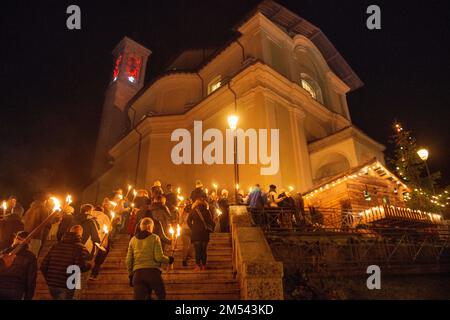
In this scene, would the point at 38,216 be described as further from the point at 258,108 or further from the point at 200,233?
the point at 258,108

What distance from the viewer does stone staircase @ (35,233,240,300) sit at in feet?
22.6

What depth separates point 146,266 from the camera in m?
5.54

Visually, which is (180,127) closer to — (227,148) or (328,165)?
(227,148)

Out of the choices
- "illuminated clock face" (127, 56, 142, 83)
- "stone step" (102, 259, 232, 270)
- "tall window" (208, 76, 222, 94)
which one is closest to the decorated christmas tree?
"tall window" (208, 76, 222, 94)

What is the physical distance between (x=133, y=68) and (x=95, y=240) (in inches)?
1493

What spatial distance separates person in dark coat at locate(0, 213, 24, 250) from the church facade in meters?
12.9

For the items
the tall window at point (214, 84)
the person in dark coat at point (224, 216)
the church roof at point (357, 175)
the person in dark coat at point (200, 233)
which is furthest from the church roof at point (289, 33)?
the person in dark coat at point (200, 233)

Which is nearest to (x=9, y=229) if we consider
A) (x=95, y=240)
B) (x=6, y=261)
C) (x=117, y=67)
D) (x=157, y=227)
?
(x=95, y=240)

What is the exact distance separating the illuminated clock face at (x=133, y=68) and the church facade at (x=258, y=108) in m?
9.93

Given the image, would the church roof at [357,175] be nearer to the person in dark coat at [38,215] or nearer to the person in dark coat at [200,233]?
the person in dark coat at [200,233]

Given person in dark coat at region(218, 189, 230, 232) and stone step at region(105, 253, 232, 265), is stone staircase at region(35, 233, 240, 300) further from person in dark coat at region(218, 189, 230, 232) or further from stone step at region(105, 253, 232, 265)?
person in dark coat at region(218, 189, 230, 232)

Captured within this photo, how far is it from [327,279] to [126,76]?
3693cm

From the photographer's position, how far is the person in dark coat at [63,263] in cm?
563
